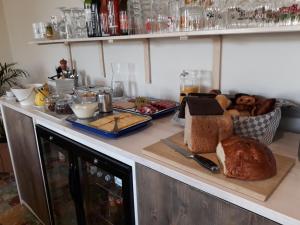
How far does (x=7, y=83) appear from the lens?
3.26 meters

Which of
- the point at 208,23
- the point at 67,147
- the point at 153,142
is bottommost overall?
the point at 67,147

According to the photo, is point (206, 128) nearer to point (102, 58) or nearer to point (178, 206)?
point (178, 206)

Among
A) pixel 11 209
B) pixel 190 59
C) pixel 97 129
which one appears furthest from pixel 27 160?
pixel 190 59

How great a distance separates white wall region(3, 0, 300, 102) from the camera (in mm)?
1115

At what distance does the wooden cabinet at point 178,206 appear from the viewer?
725mm

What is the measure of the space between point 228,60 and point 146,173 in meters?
0.72

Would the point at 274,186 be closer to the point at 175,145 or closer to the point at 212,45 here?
the point at 175,145

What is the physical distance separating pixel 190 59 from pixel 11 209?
2.00 m

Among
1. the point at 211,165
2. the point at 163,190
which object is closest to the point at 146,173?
the point at 163,190

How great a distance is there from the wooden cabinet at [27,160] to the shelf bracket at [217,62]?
1.18m

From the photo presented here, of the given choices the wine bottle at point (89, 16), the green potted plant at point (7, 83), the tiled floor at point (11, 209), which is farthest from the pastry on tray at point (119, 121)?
the green potted plant at point (7, 83)

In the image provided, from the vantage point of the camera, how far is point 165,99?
5.47 feet

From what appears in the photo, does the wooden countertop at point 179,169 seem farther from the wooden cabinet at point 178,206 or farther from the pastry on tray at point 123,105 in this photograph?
the pastry on tray at point 123,105

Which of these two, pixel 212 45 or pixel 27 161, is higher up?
pixel 212 45
